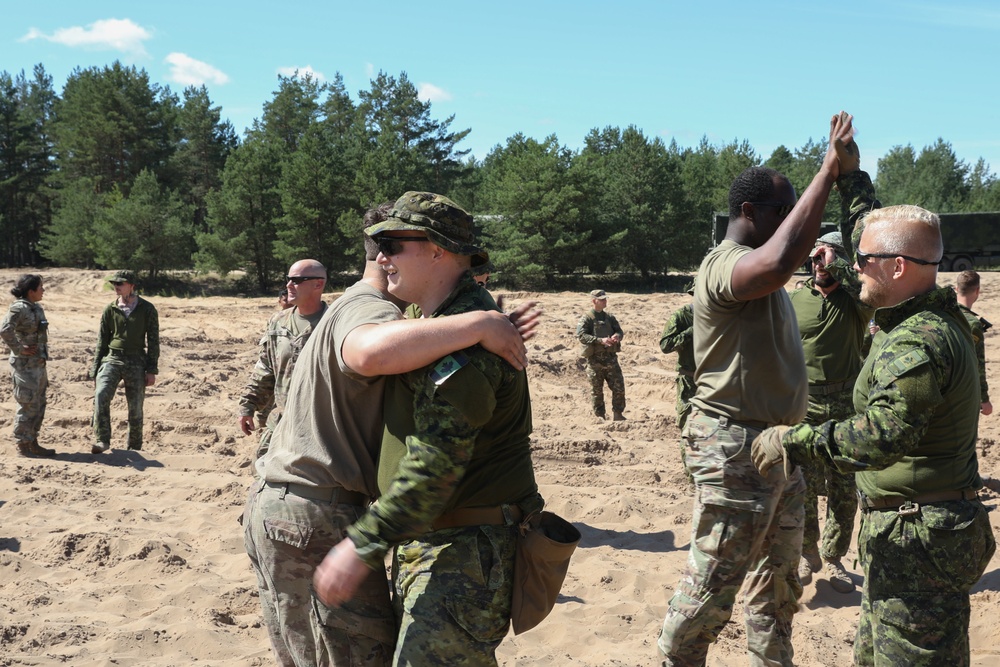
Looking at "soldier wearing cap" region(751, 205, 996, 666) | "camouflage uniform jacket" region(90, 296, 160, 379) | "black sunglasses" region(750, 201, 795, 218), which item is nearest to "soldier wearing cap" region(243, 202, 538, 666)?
"soldier wearing cap" region(751, 205, 996, 666)

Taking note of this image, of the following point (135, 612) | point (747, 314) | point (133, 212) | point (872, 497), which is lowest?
point (135, 612)

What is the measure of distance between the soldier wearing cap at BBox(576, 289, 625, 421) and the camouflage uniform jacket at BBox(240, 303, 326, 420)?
A: 628 cm

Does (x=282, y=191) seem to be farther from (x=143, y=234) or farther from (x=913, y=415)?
(x=913, y=415)

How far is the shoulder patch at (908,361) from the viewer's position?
2770 mm

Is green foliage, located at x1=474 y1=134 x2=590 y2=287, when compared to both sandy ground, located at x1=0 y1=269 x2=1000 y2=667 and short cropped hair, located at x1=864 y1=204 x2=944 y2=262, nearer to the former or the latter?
sandy ground, located at x1=0 y1=269 x2=1000 y2=667

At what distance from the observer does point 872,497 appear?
3.08 meters

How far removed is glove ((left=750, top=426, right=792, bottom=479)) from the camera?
2.97 m

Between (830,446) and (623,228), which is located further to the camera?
(623,228)

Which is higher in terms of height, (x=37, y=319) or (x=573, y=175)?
(x=573, y=175)

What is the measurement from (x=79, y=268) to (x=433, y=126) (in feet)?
59.6

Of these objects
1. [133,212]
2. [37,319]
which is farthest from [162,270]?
[37,319]

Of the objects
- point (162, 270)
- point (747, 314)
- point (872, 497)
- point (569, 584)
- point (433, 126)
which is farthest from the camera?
point (433, 126)

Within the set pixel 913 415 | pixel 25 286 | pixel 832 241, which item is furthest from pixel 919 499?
pixel 25 286

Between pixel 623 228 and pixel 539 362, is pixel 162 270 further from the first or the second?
pixel 539 362
